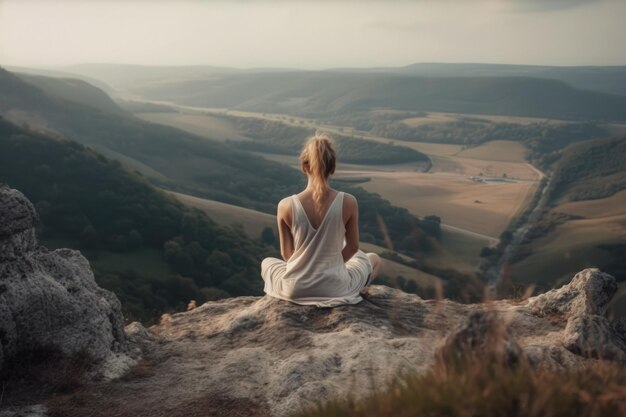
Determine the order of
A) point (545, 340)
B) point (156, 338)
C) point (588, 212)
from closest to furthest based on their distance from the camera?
point (545, 340) → point (156, 338) → point (588, 212)

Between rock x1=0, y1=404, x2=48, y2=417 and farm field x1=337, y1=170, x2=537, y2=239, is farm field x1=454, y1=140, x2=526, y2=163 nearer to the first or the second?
farm field x1=337, y1=170, x2=537, y2=239

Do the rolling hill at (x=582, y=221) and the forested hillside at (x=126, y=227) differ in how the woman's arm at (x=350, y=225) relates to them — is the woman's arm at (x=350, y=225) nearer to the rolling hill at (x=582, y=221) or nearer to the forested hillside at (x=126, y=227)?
the forested hillside at (x=126, y=227)

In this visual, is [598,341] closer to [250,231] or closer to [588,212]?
[250,231]

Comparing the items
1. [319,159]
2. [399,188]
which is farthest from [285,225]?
[399,188]

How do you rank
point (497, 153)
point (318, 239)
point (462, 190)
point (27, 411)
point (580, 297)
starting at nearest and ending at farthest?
1. point (27, 411)
2. point (318, 239)
3. point (580, 297)
4. point (462, 190)
5. point (497, 153)

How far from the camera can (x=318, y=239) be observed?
289 inches

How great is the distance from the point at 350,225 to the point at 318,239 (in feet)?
1.49

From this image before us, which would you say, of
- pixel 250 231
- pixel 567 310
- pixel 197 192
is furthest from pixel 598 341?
pixel 197 192

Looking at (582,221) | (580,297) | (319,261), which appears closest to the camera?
(319,261)

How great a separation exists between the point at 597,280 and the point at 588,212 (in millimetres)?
114147

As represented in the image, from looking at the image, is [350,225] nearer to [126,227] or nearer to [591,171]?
[126,227]

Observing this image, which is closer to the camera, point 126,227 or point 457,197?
point 126,227

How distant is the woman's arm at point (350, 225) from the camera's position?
7250mm

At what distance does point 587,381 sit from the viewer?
3318mm
